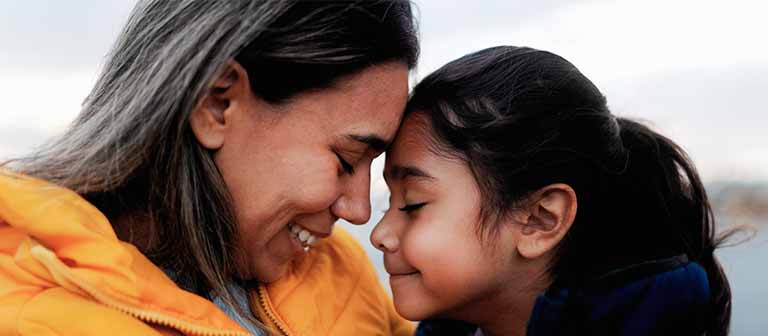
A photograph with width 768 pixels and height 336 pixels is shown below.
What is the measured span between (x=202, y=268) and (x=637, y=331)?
3.40 ft

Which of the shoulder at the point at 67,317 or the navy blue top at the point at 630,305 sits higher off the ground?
the shoulder at the point at 67,317

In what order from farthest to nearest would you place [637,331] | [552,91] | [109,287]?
[552,91]
[637,331]
[109,287]

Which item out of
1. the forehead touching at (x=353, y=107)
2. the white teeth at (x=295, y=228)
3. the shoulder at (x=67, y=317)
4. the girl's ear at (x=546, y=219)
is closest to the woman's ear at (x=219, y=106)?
the forehead touching at (x=353, y=107)

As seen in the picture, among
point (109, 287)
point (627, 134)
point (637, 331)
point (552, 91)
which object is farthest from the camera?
point (627, 134)

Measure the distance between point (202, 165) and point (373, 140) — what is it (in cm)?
41

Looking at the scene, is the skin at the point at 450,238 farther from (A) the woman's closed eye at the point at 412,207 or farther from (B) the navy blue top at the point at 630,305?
(B) the navy blue top at the point at 630,305

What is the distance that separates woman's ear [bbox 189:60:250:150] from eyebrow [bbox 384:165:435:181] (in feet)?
1.56

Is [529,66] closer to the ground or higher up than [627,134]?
higher up

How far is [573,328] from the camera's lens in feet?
6.63

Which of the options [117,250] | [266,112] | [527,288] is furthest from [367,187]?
[117,250]

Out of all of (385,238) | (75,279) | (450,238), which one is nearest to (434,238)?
(450,238)

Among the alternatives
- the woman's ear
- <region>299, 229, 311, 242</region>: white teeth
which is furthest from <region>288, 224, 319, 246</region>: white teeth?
the woman's ear

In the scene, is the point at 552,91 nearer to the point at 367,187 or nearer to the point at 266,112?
the point at 367,187

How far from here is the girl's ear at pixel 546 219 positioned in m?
2.18
